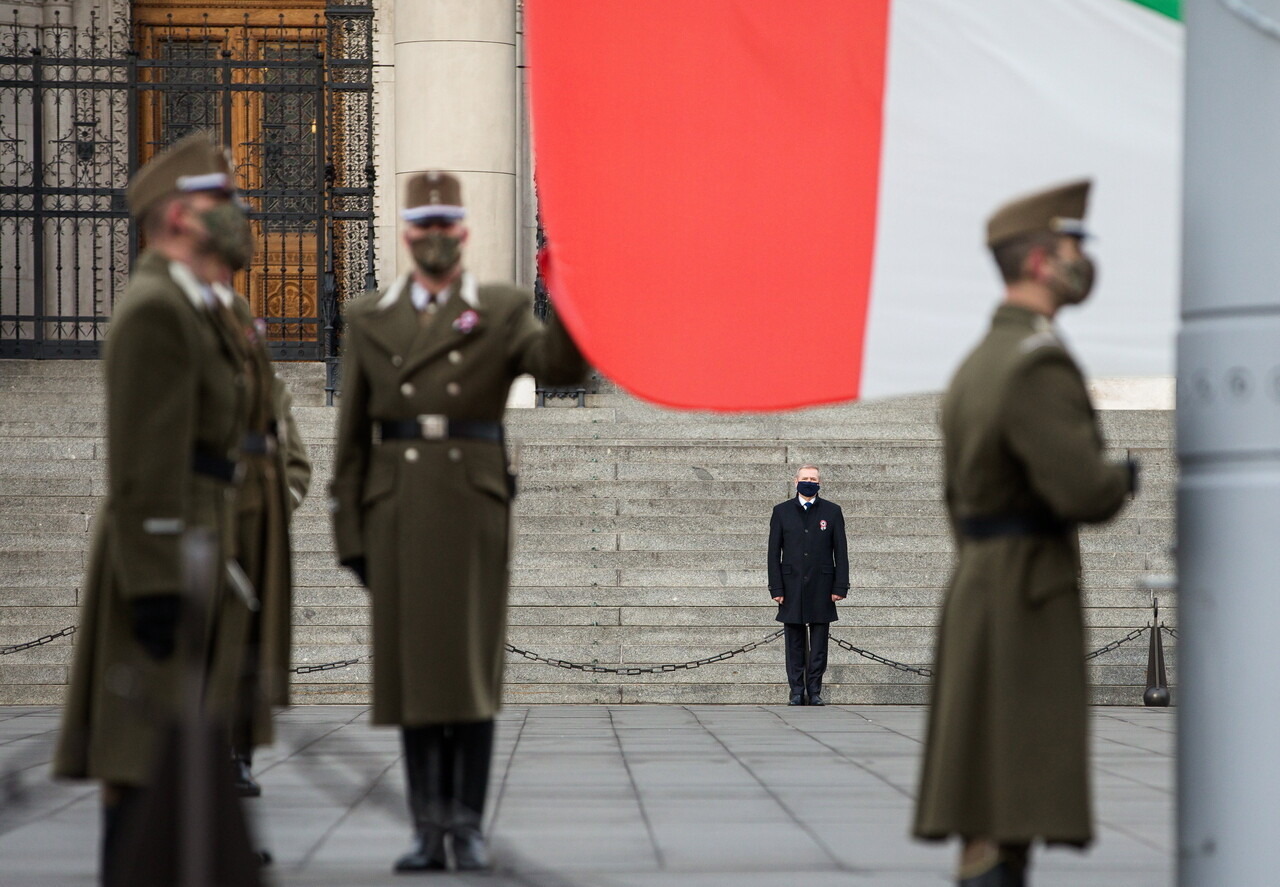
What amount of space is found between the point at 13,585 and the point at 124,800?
10293mm

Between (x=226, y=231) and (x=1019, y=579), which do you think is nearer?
(x=1019, y=579)

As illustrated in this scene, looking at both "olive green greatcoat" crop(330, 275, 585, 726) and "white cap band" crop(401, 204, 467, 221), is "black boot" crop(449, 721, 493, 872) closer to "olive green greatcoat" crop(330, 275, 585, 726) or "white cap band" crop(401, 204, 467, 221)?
"olive green greatcoat" crop(330, 275, 585, 726)

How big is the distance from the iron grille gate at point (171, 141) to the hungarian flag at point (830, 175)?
14.1 m

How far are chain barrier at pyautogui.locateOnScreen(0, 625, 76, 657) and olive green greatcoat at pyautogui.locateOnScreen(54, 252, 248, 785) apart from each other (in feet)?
30.5

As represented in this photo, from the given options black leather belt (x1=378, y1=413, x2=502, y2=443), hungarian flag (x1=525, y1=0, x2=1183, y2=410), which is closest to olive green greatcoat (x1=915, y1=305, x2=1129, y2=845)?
hungarian flag (x1=525, y1=0, x2=1183, y2=410)

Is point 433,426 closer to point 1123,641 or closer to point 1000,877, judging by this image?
point 1000,877

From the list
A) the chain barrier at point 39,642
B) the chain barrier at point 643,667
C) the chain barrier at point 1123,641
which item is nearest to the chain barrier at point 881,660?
the chain barrier at point 643,667

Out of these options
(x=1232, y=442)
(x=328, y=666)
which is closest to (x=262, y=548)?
(x=1232, y=442)

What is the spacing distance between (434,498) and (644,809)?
211 cm

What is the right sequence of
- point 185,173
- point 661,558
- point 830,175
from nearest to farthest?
1. point 830,175
2. point 185,173
3. point 661,558

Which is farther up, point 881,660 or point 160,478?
point 160,478

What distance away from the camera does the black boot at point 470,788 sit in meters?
5.85

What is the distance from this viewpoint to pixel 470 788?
5.93m

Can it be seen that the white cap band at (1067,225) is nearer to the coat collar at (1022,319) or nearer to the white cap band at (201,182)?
the coat collar at (1022,319)
